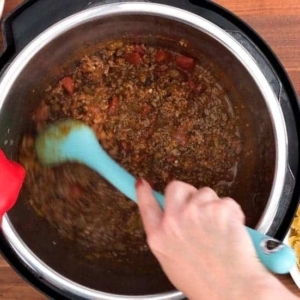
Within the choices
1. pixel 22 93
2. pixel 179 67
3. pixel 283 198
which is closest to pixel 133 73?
pixel 179 67

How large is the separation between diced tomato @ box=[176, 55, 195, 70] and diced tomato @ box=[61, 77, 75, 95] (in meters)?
0.19

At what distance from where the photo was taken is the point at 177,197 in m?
0.72

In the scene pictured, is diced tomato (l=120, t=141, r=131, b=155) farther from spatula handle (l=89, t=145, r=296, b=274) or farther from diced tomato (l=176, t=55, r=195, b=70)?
spatula handle (l=89, t=145, r=296, b=274)

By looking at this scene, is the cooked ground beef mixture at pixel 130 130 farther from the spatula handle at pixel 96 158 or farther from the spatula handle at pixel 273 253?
the spatula handle at pixel 273 253

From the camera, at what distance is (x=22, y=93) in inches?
37.1

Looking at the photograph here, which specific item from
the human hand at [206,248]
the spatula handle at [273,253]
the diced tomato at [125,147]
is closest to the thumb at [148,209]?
the human hand at [206,248]

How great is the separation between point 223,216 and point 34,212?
0.43m

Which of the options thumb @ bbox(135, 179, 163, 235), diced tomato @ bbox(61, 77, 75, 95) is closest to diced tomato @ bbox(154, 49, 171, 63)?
diced tomato @ bbox(61, 77, 75, 95)

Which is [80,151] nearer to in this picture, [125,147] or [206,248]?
[125,147]

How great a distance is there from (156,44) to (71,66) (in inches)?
5.9

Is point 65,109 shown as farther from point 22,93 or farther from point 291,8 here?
point 291,8

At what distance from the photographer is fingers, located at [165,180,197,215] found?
0.71m

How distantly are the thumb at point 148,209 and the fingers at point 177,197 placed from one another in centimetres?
2

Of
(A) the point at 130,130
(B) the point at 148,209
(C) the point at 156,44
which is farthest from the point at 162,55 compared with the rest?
(B) the point at 148,209
